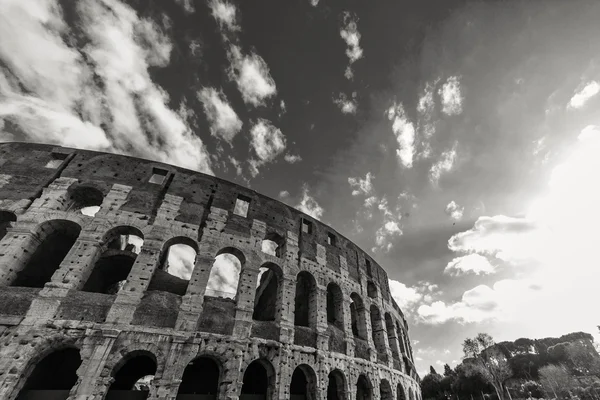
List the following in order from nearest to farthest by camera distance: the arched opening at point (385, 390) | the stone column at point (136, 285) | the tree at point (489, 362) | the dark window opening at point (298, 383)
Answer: the stone column at point (136, 285) < the dark window opening at point (298, 383) < the arched opening at point (385, 390) < the tree at point (489, 362)

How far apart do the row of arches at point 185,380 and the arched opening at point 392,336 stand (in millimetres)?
2605

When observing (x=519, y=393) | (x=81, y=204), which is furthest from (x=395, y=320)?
(x=519, y=393)

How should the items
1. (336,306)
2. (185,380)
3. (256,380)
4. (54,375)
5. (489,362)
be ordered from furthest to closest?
1. (489,362)
2. (336,306)
3. (256,380)
4. (185,380)
5. (54,375)

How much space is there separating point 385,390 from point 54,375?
14317mm

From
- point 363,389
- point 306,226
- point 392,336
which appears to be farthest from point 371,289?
point 306,226

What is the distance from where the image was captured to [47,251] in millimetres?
10336

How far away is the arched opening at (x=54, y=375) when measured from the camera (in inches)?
277

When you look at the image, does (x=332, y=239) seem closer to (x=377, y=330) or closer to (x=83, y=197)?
(x=377, y=330)

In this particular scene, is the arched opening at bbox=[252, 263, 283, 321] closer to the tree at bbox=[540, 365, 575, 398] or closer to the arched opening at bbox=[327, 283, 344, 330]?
the arched opening at bbox=[327, 283, 344, 330]

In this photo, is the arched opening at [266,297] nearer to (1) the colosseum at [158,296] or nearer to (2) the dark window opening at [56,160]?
(1) the colosseum at [158,296]

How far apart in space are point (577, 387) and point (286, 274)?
42746mm

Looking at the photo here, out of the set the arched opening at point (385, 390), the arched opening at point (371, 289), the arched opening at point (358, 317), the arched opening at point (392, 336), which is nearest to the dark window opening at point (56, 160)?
the arched opening at point (358, 317)

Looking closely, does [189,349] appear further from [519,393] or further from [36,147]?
[519,393]

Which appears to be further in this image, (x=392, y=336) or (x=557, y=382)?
(x=557, y=382)
